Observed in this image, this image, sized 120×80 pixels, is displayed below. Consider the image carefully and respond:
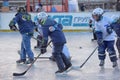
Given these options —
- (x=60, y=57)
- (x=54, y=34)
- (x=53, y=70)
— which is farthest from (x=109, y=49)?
→ (x=54, y=34)

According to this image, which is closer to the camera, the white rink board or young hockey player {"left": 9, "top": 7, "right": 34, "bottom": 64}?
young hockey player {"left": 9, "top": 7, "right": 34, "bottom": 64}

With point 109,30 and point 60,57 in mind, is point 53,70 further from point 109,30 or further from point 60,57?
point 109,30

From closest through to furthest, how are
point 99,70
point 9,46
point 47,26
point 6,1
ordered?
point 47,26 → point 99,70 → point 9,46 → point 6,1

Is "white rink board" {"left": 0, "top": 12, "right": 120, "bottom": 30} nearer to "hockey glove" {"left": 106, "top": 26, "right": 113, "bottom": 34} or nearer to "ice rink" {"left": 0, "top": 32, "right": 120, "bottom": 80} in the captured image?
"ice rink" {"left": 0, "top": 32, "right": 120, "bottom": 80}

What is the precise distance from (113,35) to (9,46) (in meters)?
5.85

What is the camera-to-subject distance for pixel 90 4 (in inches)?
985

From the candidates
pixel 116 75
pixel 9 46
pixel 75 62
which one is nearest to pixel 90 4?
pixel 9 46

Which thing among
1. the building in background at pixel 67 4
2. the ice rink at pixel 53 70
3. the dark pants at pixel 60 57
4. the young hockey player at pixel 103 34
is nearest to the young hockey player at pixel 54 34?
the dark pants at pixel 60 57

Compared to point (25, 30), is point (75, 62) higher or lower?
lower

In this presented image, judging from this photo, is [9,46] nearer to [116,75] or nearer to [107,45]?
[107,45]

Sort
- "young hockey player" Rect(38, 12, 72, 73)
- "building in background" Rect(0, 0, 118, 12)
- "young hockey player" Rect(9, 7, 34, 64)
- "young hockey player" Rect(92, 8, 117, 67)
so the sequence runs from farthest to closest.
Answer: "building in background" Rect(0, 0, 118, 12)
"young hockey player" Rect(9, 7, 34, 64)
"young hockey player" Rect(92, 8, 117, 67)
"young hockey player" Rect(38, 12, 72, 73)

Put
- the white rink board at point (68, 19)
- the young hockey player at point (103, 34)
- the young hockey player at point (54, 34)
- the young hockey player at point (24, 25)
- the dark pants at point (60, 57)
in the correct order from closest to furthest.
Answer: the young hockey player at point (54, 34) < the dark pants at point (60, 57) < the young hockey player at point (103, 34) < the young hockey player at point (24, 25) < the white rink board at point (68, 19)

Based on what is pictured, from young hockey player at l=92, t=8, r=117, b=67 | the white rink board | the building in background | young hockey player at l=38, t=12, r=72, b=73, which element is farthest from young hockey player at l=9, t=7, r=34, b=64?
the building in background

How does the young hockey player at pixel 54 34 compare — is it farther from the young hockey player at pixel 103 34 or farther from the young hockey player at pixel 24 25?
the young hockey player at pixel 24 25
